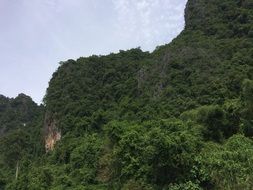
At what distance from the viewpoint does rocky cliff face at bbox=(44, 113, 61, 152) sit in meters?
50.9

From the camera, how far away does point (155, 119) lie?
36156mm

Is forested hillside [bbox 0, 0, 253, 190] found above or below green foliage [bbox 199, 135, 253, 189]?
above

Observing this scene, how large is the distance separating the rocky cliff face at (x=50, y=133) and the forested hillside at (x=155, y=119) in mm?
118

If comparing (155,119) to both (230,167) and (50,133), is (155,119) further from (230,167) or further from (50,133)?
(50,133)

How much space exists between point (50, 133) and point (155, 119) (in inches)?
763

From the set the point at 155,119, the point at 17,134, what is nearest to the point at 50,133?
the point at 17,134

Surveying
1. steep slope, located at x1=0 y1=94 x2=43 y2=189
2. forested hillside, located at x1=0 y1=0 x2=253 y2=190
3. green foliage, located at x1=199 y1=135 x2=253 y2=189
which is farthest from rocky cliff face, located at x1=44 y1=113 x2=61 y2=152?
green foliage, located at x1=199 y1=135 x2=253 y2=189

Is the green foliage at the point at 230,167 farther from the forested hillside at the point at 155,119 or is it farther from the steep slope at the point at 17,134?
the steep slope at the point at 17,134

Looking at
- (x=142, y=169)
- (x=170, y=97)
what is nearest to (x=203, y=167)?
(x=142, y=169)

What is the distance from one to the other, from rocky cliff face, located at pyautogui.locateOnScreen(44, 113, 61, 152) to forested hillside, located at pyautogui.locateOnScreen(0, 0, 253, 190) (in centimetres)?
12

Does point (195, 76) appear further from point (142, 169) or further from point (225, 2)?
point (142, 169)

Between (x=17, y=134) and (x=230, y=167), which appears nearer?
(x=230, y=167)

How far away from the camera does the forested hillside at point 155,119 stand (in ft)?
68.1

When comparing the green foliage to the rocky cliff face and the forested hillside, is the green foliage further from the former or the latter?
the rocky cliff face
